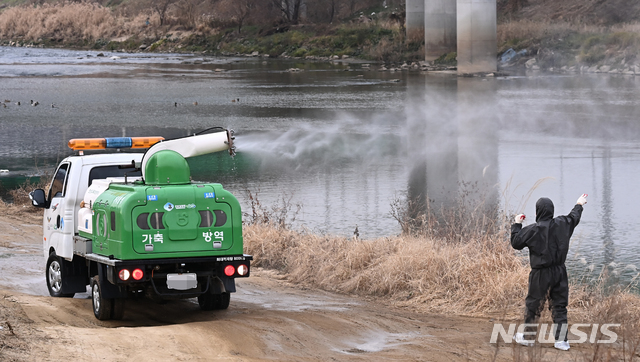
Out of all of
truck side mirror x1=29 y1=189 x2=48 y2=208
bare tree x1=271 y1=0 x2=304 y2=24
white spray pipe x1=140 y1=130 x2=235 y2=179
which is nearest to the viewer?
white spray pipe x1=140 y1=130 x2=235 y2=179

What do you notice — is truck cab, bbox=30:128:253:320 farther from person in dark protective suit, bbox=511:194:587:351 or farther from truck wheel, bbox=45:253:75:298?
person in dark protective suit, bbox=511:194:587:351

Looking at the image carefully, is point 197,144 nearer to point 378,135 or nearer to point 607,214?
point 607,214

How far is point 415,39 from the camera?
7919cm

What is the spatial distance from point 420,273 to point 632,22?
206 feet

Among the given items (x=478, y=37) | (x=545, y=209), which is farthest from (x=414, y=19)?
(x=545, y=209)

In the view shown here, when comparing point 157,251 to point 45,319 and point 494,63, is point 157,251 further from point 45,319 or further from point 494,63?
point 494,63

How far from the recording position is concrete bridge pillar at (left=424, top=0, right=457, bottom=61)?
7306 cm

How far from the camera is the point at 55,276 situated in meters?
11.3

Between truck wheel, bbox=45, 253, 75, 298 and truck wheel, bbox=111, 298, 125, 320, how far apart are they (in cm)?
128

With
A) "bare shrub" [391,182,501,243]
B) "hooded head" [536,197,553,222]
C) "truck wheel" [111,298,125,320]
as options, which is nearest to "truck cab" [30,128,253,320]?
"truck wheel" [111,298,125,320]

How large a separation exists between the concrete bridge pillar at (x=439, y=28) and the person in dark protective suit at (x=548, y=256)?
65788 millimetres

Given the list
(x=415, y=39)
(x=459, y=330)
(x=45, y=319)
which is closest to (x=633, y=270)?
(x=459, y=330)

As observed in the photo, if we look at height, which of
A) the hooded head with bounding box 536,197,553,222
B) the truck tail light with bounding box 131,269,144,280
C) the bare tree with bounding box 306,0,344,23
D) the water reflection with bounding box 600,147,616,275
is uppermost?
the bare tree with bounding box 306,0,344,23

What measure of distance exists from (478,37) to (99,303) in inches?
2169
